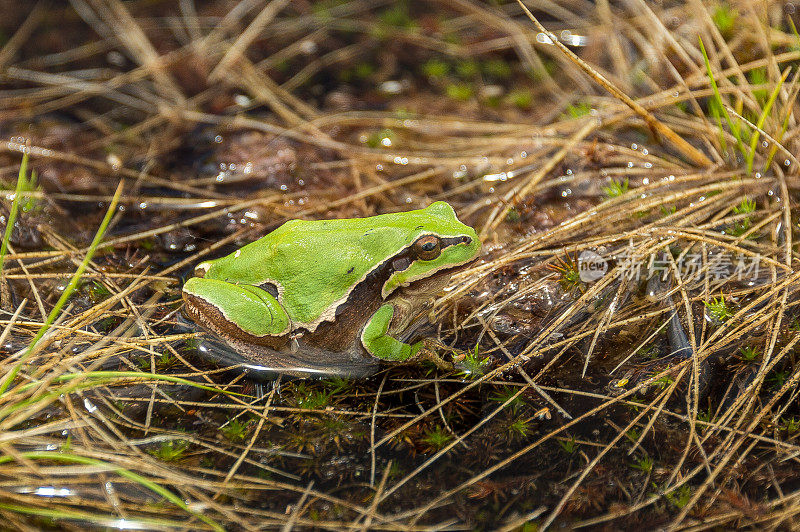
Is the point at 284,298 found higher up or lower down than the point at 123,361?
Answer: higher up

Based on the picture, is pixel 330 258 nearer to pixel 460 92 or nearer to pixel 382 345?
pixel 382 345

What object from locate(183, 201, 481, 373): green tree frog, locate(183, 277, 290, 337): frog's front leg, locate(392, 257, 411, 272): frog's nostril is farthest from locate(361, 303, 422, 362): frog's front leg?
locate(183, 277, 290, 337): frog's front leg

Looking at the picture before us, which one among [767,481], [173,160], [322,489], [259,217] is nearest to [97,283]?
[259,217]

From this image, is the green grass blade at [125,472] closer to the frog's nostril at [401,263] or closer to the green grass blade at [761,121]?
the frog's nostril at [401,263]

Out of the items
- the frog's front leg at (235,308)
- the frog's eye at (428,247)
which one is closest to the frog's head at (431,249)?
the frog's eye at (428,247)

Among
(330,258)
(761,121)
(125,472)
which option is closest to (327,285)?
(330,258)

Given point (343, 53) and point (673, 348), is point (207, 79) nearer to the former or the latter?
point (343, 53)

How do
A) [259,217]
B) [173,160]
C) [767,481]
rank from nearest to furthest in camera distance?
1. [767,481]
2. [259,217]
3. [173,160]

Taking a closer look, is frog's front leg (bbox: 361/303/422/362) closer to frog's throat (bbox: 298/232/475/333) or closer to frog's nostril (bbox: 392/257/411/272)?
frog's throat (bbox: 298/232/475/333)
